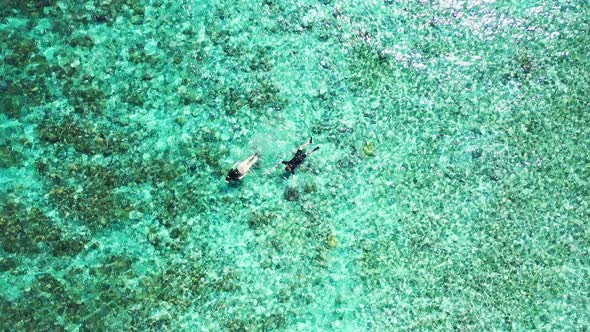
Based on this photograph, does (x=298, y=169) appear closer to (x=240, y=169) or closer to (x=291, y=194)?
(x=291, y=194)

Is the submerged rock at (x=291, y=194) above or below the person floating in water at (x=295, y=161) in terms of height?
below

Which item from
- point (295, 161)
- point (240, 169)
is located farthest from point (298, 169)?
point (240, 169)

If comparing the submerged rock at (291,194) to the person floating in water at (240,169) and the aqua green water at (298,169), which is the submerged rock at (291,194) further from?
the person floating in water at (240,169)

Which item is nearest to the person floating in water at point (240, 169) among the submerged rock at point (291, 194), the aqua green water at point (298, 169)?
the aqua green water at point (298, 169)

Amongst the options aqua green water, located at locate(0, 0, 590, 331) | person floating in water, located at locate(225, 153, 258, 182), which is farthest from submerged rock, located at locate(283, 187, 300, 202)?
person floating in water, located at locate(225, 153, 258, 182)

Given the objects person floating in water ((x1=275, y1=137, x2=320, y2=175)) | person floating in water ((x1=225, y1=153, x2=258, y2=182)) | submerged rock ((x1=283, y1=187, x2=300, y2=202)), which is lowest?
submerged rock ((x1=283, y1=187, x2=300, y2=202))

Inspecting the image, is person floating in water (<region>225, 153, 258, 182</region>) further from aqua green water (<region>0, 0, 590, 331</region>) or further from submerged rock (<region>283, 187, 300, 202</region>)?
submerged rock (<region>283, 187, 300, 202</region>)
